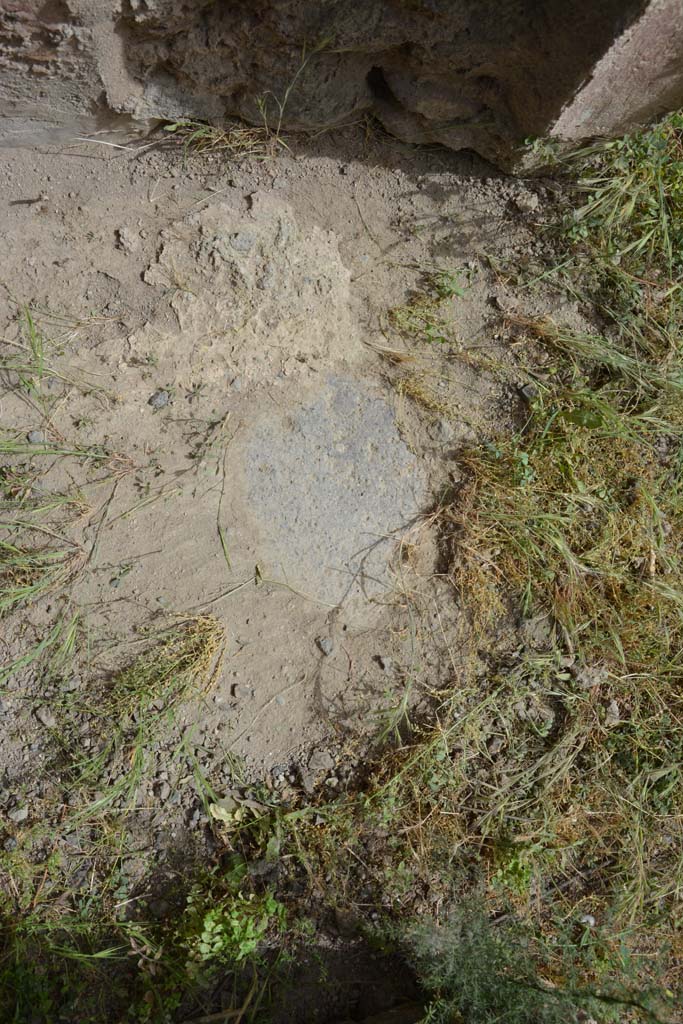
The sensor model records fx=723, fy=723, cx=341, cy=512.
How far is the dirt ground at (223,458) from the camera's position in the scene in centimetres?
266

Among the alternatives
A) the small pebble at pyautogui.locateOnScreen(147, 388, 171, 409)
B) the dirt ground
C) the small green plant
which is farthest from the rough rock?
the small green plant

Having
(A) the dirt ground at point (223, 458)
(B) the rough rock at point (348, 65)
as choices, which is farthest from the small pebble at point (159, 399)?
(B) the rough rock at point (348, 65)

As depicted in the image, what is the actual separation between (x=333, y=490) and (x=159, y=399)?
2.44 ft

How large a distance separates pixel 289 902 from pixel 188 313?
2.20 meters

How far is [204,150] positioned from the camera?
2746 mm

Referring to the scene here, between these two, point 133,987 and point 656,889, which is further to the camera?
point 656,889

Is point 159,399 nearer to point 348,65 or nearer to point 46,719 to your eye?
point 46,719

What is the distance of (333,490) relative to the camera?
2.78 m

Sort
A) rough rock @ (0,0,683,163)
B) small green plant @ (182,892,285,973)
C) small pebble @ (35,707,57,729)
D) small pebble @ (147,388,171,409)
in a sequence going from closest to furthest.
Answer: rough rock @ (0,0,683,163)
small green plant @ (182,892,285,973)
small pebble @ (35,707,57,729)
small pebble @ (147,388,171,409)

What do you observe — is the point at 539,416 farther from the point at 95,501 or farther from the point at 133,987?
the point at 133,987

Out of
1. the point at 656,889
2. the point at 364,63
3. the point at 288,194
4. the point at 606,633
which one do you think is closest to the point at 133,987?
the point at 656,889

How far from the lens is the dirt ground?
105 inches

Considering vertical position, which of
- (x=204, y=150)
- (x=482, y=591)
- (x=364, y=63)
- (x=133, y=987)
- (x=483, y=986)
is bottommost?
(x=133, y=987)

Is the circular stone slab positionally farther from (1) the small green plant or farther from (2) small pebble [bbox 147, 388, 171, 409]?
(1) the small green plant
